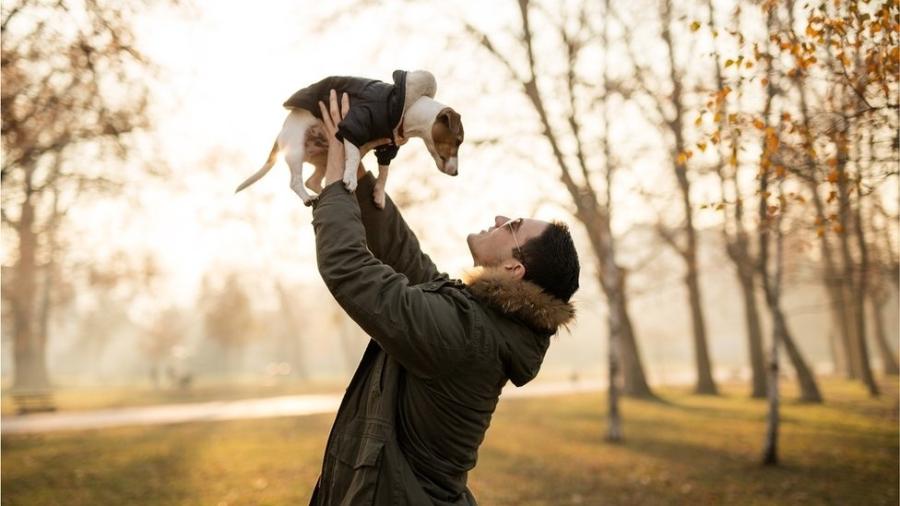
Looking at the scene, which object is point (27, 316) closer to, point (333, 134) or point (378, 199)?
point (378, 199)

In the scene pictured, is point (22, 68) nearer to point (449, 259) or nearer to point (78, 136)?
point (78, 136)

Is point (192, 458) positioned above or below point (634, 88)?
below

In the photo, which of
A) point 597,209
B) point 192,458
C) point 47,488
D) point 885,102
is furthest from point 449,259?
point 885,102

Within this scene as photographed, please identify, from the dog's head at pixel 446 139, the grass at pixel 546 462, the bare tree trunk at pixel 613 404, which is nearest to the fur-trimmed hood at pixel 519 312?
the dog's head at pixel 446 139

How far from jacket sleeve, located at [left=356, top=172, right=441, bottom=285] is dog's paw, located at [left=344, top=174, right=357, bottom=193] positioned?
0.39m

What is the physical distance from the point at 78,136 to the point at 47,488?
5324 millimetres

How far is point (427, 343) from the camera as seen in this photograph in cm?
246

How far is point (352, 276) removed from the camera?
2400mm

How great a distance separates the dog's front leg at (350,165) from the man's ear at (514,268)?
0.70m

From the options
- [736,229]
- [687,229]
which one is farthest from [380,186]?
[687,229]

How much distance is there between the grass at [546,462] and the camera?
9.62 meters

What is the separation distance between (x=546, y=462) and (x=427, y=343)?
35.0 feet

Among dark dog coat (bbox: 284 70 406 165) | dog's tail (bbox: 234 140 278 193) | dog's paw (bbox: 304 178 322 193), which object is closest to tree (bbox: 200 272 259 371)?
dog's tail (bbox: 234 140 278 193)

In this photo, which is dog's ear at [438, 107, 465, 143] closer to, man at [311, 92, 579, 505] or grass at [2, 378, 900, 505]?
man at [311, 92, 579, 505]
